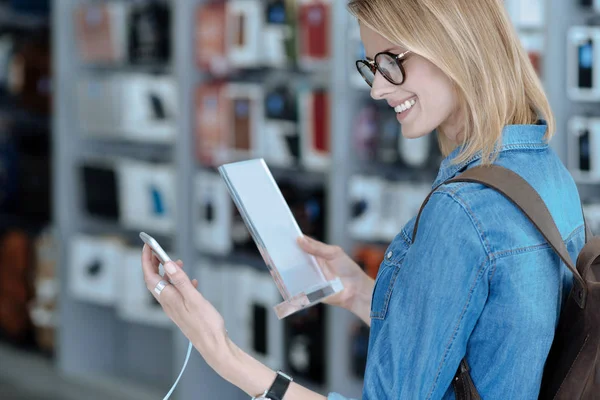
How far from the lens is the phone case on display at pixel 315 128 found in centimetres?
371

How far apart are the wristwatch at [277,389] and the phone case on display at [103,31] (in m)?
3.43

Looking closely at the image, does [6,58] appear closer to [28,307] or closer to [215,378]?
[28,307]

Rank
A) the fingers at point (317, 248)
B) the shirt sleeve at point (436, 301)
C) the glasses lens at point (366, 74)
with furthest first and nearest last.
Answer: the fingers at point (317, 248)
the glasses lens at point (366, 74)
the shirt sleeve at point (436, 301)

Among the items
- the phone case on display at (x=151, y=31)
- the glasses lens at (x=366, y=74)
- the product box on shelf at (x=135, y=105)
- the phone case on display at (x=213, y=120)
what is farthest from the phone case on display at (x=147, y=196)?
the glasses lens at (x=366, y=74)

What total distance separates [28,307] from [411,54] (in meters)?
4.44

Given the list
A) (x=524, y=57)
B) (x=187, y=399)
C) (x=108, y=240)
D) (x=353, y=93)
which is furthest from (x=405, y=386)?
(x=108, y=240)

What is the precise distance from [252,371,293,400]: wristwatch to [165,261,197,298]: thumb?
0.20 metres

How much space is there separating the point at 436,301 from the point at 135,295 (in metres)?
3.47

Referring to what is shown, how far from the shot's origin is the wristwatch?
136 cm

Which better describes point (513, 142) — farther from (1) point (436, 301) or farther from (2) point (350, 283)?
(2) point (350, 283)

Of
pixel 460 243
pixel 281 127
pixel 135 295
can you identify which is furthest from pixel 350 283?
pixel 135 295

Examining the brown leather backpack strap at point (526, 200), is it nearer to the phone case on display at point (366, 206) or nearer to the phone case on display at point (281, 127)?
the phone case on display at point (366, 206)

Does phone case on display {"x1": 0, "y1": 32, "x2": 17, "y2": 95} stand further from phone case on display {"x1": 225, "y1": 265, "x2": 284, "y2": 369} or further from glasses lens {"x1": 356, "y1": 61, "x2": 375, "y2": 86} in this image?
glasses lens {"x1": 356, "y1": 61, "x2": 375, "y2": 86}

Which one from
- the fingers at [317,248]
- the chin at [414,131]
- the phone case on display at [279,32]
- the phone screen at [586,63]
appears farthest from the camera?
the phone case on display at [279,32]
